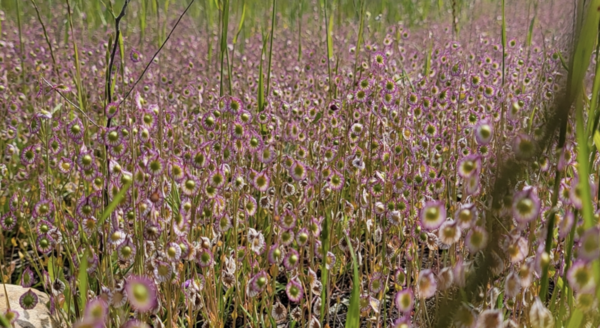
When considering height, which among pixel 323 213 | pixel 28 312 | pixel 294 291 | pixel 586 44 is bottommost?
pixel 28 312

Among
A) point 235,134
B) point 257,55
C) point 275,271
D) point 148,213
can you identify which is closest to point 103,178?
point 148,213

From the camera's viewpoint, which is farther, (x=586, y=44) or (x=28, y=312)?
(x=28, y=312)

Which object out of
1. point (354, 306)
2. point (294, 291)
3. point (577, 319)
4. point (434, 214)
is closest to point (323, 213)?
point (294, 291)

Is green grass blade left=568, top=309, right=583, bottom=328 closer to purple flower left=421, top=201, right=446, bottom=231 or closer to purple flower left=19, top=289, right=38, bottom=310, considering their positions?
purple flower left=421, top=201, right=446, bottom=231

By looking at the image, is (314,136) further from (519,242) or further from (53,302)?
(519,242)

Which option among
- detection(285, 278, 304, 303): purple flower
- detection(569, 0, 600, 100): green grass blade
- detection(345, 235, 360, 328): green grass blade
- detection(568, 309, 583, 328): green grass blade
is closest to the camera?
detection(569, 0, 600, 100): green grass blade

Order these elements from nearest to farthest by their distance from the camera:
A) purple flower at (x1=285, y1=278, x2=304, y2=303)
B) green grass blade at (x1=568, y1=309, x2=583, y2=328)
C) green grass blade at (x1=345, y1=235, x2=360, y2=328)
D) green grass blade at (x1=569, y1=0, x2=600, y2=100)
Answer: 1. green grass blade at (x1=569, y1=0, x2=600, y2=100)
2. green grass blade at (x1=568, y1=309, x2=583, y2=328)
3. green grass blade at (x1=345, y1=235, x2=360, y2=328)
4. purple flower at (x1=285, y1=278, x2=304, y2=303)

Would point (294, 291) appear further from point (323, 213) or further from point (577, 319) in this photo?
point (323, 213)

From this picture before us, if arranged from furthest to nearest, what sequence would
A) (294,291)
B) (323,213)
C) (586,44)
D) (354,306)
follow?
(323,213) → (294,291) → (354,306) → (586,44)

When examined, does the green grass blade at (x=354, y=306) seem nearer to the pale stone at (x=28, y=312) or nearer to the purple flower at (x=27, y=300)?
the purple flower at (x=27, y=300)

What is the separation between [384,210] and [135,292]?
1.14 m

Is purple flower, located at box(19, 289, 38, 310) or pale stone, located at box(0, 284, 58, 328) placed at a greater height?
purple flower, located at box(19, 289, 38, 310)

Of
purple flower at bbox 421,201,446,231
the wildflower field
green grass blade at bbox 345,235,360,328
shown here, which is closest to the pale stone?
the wildflower field

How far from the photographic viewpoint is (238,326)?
1963 millimetres
